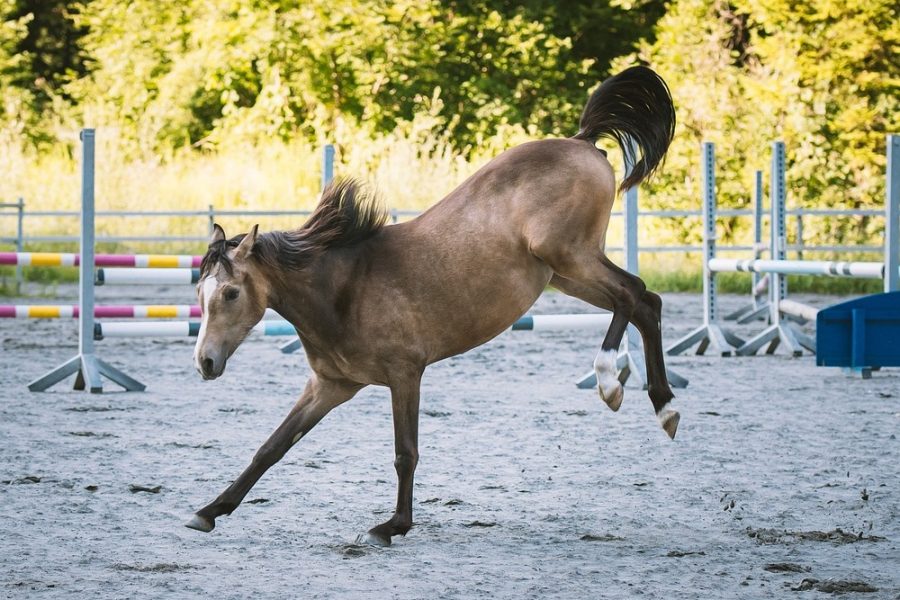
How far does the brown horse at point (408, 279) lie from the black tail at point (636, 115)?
43 cm

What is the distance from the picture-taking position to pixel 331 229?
477cm

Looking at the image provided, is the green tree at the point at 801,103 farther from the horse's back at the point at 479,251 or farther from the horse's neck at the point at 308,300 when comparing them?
the horse's neck at the point at 308,300

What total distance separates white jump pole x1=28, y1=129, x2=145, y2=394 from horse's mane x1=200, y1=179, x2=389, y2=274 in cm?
375

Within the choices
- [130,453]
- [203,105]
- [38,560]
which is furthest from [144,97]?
[38,560]

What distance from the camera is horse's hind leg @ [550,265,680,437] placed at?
493cm

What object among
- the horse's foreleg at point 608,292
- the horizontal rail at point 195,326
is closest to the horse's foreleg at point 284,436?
the horse's foreleg at point 608,292

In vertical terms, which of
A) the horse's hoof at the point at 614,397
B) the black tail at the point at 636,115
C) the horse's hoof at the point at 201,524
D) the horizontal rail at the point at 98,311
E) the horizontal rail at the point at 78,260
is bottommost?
the horse's hoof at the point at 201,524

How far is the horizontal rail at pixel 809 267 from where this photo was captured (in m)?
8.82

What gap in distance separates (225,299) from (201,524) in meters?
0.85

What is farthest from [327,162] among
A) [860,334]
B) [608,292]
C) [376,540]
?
[376,540]

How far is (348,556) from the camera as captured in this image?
168 inches

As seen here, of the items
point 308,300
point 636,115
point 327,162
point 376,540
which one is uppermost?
point 327,162

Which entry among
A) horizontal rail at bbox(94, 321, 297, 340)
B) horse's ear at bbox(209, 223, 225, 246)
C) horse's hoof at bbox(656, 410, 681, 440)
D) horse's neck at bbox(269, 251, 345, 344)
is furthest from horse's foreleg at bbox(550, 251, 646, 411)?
horizontal rail at bbox(94, 321, 297, 340)

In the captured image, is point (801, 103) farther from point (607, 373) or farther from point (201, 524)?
point (201, 524)
